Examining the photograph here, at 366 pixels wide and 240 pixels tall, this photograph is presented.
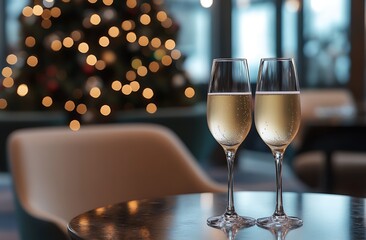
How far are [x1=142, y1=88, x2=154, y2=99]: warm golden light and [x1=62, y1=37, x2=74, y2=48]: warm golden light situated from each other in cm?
71

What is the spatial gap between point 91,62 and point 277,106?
496 centimetres

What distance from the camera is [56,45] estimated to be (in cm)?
620

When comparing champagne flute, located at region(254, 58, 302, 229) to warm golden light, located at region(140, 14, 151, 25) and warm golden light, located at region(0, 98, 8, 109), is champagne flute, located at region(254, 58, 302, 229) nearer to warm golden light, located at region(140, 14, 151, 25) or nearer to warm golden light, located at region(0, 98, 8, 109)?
warm golden light, located at region(0, 98, 8, 109)

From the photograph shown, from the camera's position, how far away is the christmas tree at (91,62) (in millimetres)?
6141

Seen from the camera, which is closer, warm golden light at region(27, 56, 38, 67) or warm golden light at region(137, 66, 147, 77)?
warm golden light at region(27, 56, 38, 67)

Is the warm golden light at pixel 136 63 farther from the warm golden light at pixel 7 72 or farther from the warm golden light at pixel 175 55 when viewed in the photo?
the warm golden light at pixel 7 72

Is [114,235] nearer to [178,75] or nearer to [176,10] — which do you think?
[178,75]

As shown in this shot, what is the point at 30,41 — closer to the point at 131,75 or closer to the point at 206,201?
the point at 131,75

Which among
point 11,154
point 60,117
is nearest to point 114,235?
point 11,154

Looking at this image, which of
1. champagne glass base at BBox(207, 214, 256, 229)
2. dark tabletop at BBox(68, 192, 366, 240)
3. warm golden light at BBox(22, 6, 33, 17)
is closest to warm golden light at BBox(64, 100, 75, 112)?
warm golden light at BBox(22, 6, 33, 17)

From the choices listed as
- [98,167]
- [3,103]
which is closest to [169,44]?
[3,103]

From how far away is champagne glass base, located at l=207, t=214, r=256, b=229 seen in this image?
1.42m

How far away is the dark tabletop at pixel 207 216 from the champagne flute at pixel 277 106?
81 millimetres

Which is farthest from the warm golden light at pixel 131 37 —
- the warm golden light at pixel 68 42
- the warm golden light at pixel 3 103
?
the warm golden light at pixel 3 103
